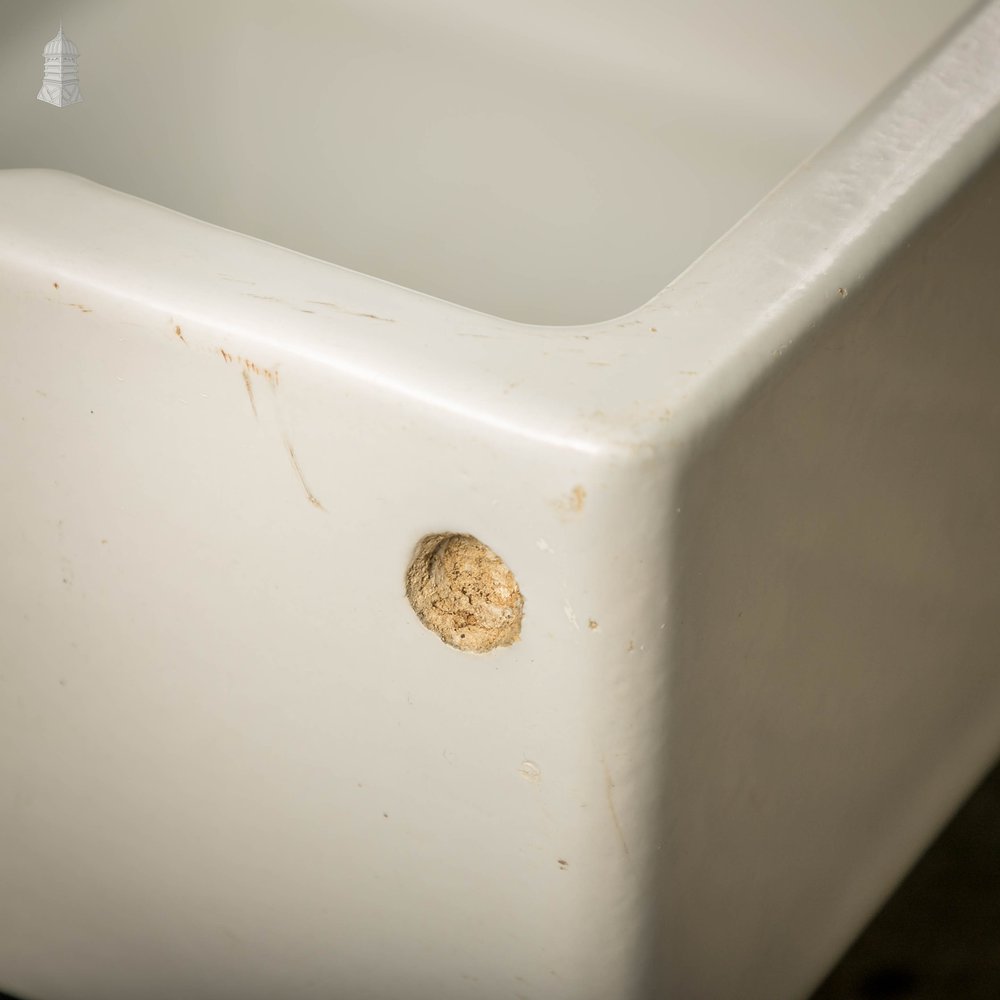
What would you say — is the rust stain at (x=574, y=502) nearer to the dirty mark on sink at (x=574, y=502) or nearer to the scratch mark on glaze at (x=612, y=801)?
the dirty mark on sink at (x=574, y=502)

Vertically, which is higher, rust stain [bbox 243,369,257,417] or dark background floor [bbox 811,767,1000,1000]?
rust stain [bbox 243,369,257,417]

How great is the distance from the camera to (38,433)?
1.81 ft

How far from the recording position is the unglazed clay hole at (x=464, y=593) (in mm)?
481

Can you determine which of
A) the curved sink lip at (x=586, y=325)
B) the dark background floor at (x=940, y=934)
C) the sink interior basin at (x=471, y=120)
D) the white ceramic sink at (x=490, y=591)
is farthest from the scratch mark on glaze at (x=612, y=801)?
the sink interior basin at (x=471, y=120)

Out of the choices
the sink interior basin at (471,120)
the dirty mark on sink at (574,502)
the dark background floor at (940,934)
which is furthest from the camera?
the sink interior basin at (471,120)

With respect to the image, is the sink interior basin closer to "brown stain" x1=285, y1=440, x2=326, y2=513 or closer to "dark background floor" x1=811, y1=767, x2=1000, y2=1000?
"dark background floor" x1=811, y1=767, x2=1000, y2=1000

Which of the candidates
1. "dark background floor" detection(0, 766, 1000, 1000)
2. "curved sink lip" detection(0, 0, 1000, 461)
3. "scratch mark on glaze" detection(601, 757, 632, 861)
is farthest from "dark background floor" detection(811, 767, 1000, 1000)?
"curved sink lip" detection(0, 0, 1000, 461)

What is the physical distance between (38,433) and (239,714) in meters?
0.14

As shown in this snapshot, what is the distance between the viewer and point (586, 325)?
513 mm

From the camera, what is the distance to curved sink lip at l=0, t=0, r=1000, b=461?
0.45 meters

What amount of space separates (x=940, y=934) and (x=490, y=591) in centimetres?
51

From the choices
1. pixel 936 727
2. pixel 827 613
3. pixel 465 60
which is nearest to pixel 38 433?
pixel 827 613

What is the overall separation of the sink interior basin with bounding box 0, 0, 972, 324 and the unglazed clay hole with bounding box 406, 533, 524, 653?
1.89 feet

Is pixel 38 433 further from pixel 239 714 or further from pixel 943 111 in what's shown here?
pixel 943 111
